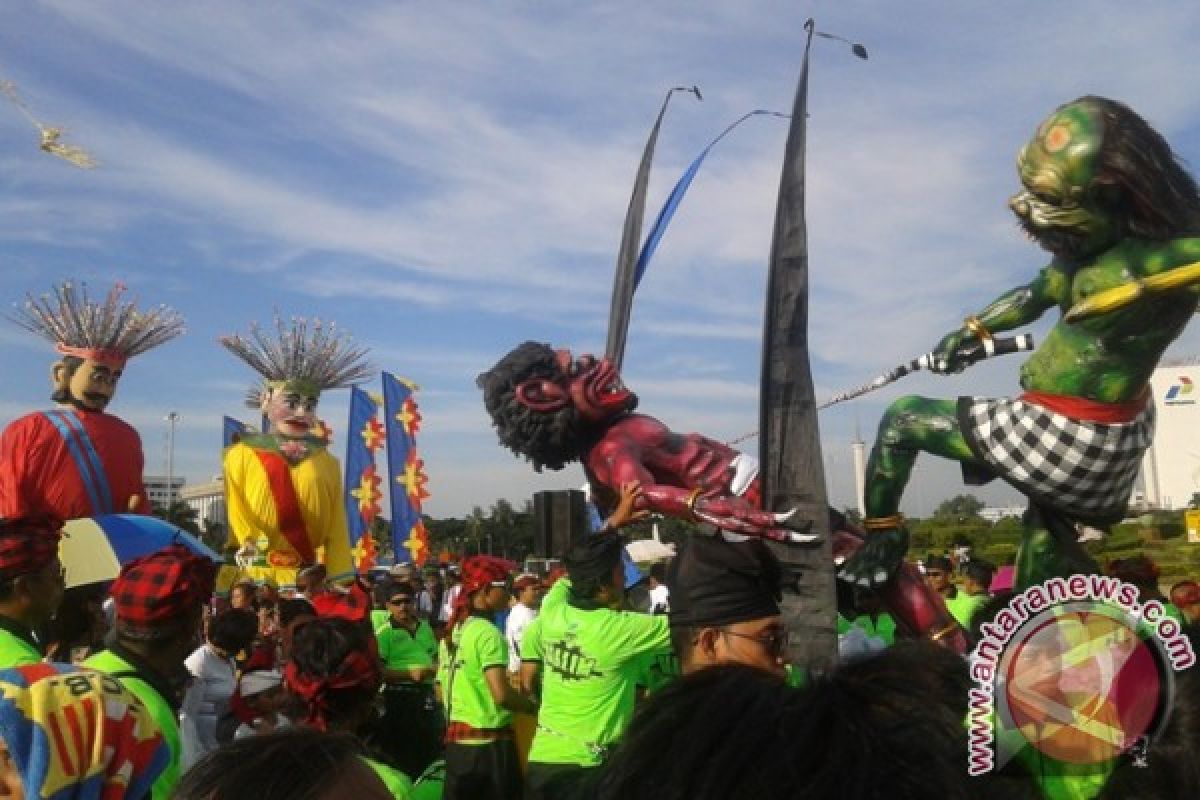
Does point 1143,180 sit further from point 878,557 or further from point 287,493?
point 287,493

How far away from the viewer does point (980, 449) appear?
3.31 metres

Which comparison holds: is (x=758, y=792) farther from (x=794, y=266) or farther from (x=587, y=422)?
(x=587, y=422)

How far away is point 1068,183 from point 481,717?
3.99 meters

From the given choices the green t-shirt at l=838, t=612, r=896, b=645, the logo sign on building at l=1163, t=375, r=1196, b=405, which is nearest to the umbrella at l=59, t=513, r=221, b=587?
the green t-shirt at l=838, t=612, r=896, b=645

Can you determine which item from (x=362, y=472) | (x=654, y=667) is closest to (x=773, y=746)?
(x=654, y=667)

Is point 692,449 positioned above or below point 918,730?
above

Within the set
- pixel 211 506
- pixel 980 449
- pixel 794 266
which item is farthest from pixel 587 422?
pixel 211 506

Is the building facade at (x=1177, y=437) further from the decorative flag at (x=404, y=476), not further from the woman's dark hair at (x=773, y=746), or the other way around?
the woman's dark hair at (x=773, y=746)

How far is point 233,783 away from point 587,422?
2.41m

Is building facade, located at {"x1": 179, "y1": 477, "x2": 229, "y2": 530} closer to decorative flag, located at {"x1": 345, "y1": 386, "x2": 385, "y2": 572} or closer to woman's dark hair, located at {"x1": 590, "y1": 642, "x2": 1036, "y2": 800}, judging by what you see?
decorative flag, located at {"x1": 345, "y1": 386, "x2": 385, "y2": 572}

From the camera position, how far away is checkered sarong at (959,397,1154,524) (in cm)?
318

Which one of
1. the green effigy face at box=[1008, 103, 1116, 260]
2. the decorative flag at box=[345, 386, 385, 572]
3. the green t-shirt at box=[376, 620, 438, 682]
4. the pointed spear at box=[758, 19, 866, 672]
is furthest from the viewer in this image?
the decorative flag at box=[345, 386, 385, 572]

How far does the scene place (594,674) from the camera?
4.34 metres

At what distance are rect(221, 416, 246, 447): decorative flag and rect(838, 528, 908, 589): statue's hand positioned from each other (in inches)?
498
